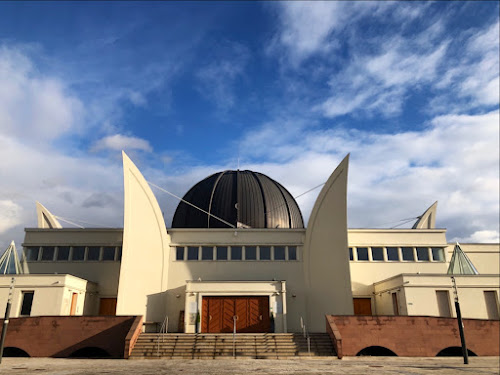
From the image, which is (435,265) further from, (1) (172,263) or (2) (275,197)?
(1) (172,263)

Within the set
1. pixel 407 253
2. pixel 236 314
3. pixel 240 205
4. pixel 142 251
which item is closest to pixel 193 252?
pixel 142 251

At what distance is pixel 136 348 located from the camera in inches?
837

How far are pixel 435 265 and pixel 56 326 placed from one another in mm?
25006

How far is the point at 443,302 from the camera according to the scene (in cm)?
2617

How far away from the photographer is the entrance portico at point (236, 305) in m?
26.2

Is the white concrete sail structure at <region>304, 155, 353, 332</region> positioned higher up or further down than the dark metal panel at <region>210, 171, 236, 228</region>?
further down

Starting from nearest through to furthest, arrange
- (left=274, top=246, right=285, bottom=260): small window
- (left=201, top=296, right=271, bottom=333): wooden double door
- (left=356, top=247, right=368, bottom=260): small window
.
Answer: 1. (left=201, top=296, right=271, bottom=333): wooden double door
2. (left=274, top=246, right=285, bottom=260): small window
3. (left=356, top=247, right=368, bottom=260): small window

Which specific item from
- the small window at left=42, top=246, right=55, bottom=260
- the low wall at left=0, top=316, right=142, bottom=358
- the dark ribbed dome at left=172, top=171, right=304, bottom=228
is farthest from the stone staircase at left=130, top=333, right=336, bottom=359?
the small window at left=42, top=246, right=55, bottom=260

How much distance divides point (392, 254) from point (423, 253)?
2.31m

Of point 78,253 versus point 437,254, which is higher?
point 78,253

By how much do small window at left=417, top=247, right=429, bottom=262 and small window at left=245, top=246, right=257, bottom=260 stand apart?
39.5 ft

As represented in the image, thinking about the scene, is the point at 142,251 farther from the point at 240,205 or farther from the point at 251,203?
the point at 251,203

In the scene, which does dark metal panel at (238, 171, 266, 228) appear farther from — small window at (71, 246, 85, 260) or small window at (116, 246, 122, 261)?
small window at (71, 246, 85, 260)

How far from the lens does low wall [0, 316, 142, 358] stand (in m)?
22.1
